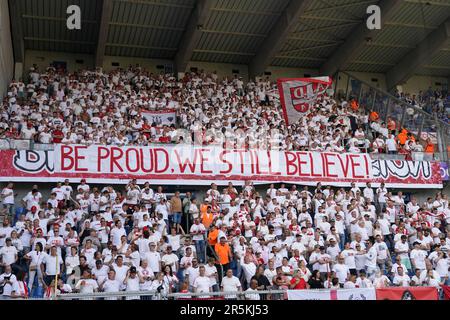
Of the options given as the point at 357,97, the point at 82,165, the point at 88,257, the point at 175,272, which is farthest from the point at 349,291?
the point at 357,97

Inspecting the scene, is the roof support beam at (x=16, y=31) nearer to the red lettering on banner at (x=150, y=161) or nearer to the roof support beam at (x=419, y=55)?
the red lettering on banner at (x=150, y=161)

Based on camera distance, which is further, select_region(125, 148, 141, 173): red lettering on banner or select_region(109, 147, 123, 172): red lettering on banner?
select_region(125, 148, 141, 173): red lettering on banner

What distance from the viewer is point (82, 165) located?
20.8m

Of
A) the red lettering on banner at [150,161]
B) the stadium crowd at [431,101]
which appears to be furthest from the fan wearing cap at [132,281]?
the stadium crowd at [431,101]

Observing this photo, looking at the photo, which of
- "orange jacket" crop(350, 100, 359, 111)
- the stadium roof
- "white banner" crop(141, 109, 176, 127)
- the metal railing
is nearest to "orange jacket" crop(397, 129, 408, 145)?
the metal railing

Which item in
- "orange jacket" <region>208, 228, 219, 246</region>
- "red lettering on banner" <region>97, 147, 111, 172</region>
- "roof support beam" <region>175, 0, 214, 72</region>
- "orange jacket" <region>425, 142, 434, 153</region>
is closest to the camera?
"orange jacket" <region>208, 228, 219, 246</region>

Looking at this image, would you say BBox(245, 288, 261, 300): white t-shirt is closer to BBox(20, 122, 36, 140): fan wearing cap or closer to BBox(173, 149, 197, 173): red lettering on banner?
BBox(173, 149, 197, 173): red lettering on banner

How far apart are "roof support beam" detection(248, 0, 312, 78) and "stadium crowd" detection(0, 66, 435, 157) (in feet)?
4.40

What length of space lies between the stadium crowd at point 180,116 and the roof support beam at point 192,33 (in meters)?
0.91

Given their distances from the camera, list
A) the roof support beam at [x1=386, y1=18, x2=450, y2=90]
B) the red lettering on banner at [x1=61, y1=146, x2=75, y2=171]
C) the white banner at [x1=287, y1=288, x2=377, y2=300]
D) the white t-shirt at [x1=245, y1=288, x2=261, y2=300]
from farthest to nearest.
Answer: the roof support beam at [x1=386, y1=18, x2=450, y2=90] < the red lettering on banner at [x1=61, y1=146, x2=75, y2=171] < the white banner at [x1=287, y1=288, x2=377, y2=300] < the white t-shirt at [x1=245, y1=288, x2=261, y2=300]

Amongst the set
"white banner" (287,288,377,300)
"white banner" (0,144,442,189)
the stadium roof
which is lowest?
"white banner" (287,288,377,300)

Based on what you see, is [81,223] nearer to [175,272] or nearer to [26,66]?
[175,272]

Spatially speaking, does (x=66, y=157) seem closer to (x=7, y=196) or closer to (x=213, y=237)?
(x=7, y=196)

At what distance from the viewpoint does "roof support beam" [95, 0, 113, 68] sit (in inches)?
978
